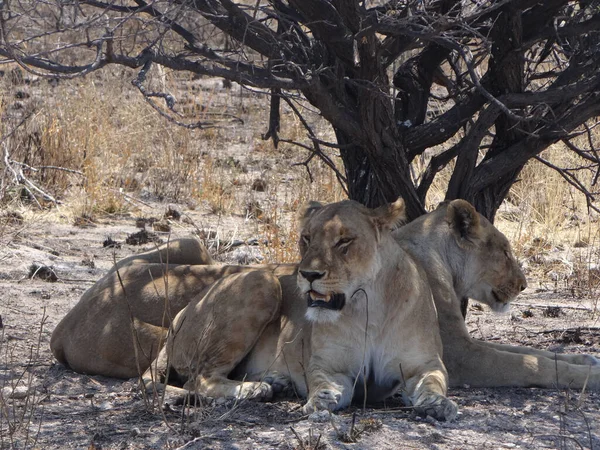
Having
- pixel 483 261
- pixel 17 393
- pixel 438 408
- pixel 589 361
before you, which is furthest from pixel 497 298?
pixel 17 393

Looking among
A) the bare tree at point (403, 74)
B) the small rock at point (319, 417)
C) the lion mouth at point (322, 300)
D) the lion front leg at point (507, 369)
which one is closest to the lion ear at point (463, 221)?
the bare tree at point (403, 74)

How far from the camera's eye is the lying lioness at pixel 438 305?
4.93m

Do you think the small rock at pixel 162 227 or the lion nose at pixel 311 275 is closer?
the lion nose at pixel 311 275

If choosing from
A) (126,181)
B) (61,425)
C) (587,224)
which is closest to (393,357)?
(61,425)

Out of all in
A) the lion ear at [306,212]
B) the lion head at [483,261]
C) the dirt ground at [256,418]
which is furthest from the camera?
the lion head at [483,261]

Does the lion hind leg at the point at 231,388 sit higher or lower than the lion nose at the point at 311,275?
lower

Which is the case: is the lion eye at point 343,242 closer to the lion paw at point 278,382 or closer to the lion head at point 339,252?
the lion head at point 339,252

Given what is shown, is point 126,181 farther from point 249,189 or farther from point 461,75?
point 461,75

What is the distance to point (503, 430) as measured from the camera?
4.11 m

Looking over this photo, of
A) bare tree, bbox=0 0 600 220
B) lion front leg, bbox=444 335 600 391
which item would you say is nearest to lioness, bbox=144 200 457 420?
lion front leg, bbox=444 335 600 391

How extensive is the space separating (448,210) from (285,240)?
2.94 m

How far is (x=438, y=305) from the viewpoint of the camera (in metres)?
5.19

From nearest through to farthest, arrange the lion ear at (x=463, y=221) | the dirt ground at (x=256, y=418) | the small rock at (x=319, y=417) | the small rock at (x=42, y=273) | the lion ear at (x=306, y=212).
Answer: the dirt ground at (x=256, y=418) → the small rock at (x=319, y=417) → the lion ear at (x=306, y=212) → the lion ear at (x=463, y=221) → the small rock at (x=42, y=273)

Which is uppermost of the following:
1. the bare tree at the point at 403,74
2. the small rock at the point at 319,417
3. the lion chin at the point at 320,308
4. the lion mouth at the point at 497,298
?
the bare tree at the point at 403,74
